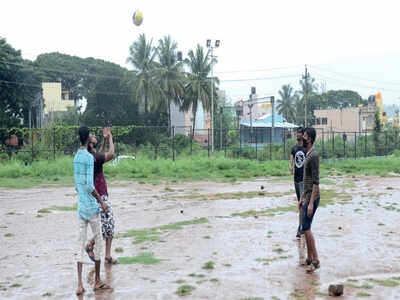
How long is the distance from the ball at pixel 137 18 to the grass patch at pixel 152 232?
14873 mm

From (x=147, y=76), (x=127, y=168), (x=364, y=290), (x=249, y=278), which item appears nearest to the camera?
(x=364, y=290)

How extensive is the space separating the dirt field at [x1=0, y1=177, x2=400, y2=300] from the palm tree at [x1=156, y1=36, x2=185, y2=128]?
4303cm

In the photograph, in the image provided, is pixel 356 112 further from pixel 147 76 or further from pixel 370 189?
pixel 370 189

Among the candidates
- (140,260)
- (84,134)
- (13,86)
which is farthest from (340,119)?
(84,134)

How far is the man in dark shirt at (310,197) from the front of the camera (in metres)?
7.22

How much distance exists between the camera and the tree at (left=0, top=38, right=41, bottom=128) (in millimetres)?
44750

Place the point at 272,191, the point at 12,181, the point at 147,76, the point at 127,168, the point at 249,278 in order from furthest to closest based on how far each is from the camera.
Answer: the point at 147,76 < the point at 127,168 < the point at 12,181 < the point at 272,191 < the point at 249,278

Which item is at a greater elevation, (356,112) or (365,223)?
(356,112)

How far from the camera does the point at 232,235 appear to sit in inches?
390

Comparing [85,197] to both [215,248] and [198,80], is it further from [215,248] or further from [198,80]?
[198,80]

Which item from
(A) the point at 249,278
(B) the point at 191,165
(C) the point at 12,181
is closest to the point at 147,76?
A: (B) the point at 191,165

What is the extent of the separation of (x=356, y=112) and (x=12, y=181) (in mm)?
70375

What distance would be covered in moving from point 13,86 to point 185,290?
42983mm

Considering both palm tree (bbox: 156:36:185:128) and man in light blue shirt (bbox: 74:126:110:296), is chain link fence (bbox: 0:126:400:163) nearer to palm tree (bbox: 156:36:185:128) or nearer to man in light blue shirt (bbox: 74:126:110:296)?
palm tree (bbox: 156:36:185:128)
